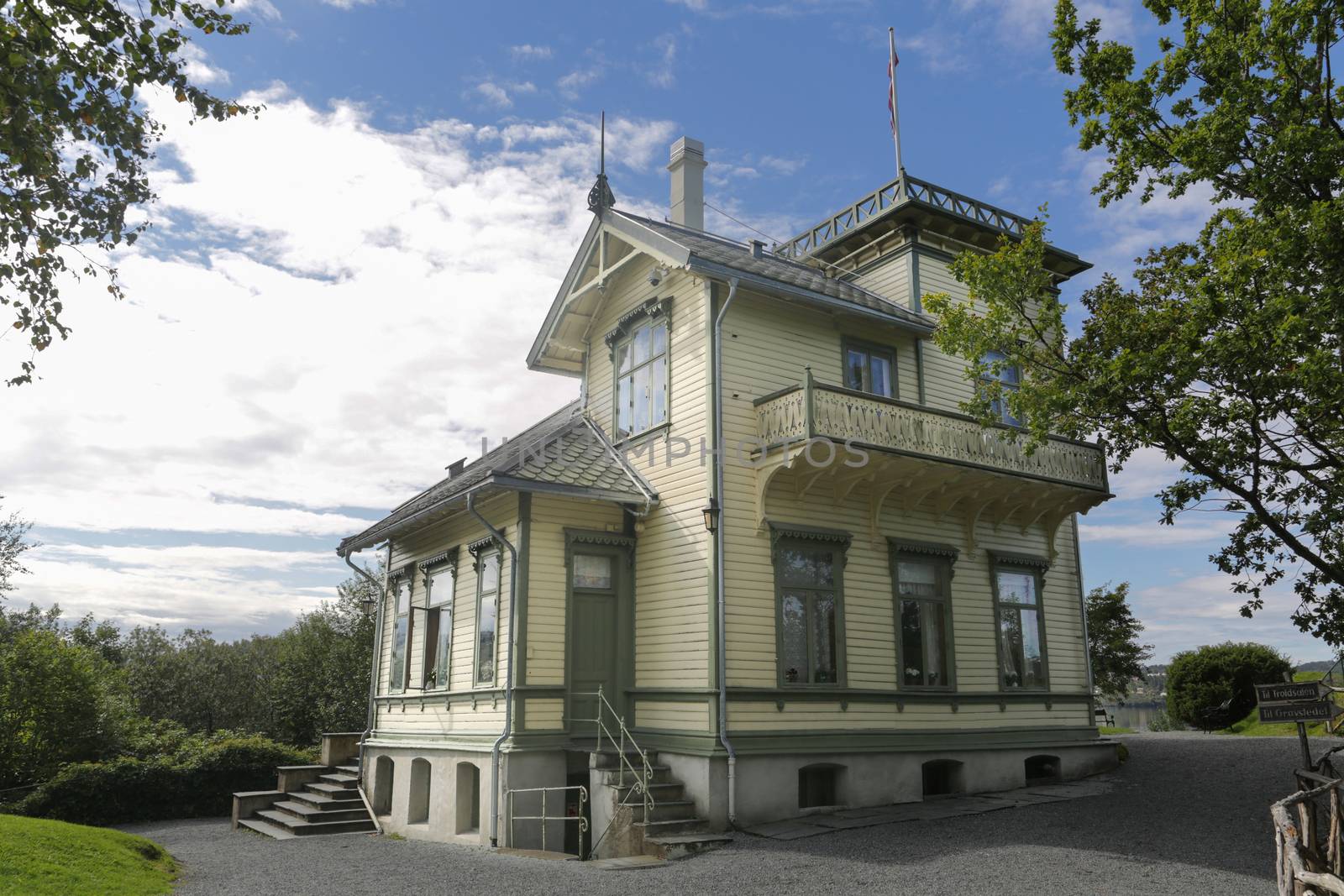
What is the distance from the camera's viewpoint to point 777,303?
15.6m

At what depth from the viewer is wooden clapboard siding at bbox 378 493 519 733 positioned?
14711 mm

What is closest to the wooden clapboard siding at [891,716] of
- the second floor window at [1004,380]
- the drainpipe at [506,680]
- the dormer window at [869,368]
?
the drainpipe at [506,680]

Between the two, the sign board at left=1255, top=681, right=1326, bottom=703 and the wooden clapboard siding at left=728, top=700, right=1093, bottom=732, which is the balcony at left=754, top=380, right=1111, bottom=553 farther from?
the sign board at left=1255, top=681, right=1326, bottom=703

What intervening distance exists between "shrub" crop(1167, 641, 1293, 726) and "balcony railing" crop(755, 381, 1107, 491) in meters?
9.97

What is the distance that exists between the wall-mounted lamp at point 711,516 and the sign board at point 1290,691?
6939 millimetres

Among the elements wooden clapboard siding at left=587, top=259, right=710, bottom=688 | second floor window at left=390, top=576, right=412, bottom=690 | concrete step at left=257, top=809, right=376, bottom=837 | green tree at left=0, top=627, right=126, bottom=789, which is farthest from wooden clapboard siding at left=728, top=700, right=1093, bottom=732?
green tree at left=0, top=627, right=126, bottom=789

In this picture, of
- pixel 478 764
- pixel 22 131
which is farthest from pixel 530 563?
pixel 22 131

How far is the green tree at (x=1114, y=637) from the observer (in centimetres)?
2827

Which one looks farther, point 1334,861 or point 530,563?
point 530,563

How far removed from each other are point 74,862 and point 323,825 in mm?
5741

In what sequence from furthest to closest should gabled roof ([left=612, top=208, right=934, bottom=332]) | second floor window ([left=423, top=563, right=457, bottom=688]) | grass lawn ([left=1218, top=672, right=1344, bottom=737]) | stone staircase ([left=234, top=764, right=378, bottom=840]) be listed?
grass lawn ([left=1218, top=672, right=1344, bottom=737]), stone staircase ([left=234, top=764, right=378, bottom=840]), second floor window ([left=423, top=563, right=457, bottom=688]), gabled roof ([left=612, top=208, right=934, bottom=332])

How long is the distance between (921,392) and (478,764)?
9.66 meters

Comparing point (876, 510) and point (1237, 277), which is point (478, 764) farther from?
point (1237, 277)

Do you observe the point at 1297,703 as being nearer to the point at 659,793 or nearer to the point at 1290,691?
the point at 1290,691
